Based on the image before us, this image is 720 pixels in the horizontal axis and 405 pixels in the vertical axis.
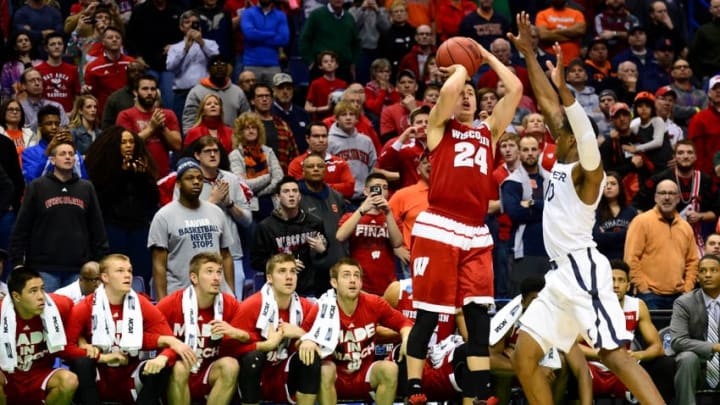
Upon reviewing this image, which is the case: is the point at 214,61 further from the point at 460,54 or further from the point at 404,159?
the point at 460,54

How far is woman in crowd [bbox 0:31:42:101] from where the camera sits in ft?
55.9

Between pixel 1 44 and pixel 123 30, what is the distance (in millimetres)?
1839

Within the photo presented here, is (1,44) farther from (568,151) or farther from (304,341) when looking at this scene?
(568,151)

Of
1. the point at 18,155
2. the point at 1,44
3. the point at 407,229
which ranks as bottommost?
the point at 407,229

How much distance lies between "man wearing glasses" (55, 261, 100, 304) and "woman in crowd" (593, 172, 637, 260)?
5.22 metres

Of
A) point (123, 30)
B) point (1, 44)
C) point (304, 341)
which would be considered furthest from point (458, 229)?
point (1, 44)

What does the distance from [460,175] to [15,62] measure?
882cm

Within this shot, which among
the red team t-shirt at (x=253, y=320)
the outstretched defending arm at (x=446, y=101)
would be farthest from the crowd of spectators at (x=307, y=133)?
the red team t-shirt at (x=253, y=320)

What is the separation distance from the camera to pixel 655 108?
56.3ft

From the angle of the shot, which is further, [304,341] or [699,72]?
[699,72]

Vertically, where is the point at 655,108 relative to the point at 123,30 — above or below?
below

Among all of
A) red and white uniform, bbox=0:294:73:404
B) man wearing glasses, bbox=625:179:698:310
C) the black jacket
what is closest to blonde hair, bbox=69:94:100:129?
the black jacket

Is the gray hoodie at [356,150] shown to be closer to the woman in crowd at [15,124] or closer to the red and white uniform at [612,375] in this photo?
the woman in crowd at [15,124]

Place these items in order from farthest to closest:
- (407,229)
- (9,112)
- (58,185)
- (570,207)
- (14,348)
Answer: (9,112)
(407,229)
(58,185)
(14,348)
(570,207)
